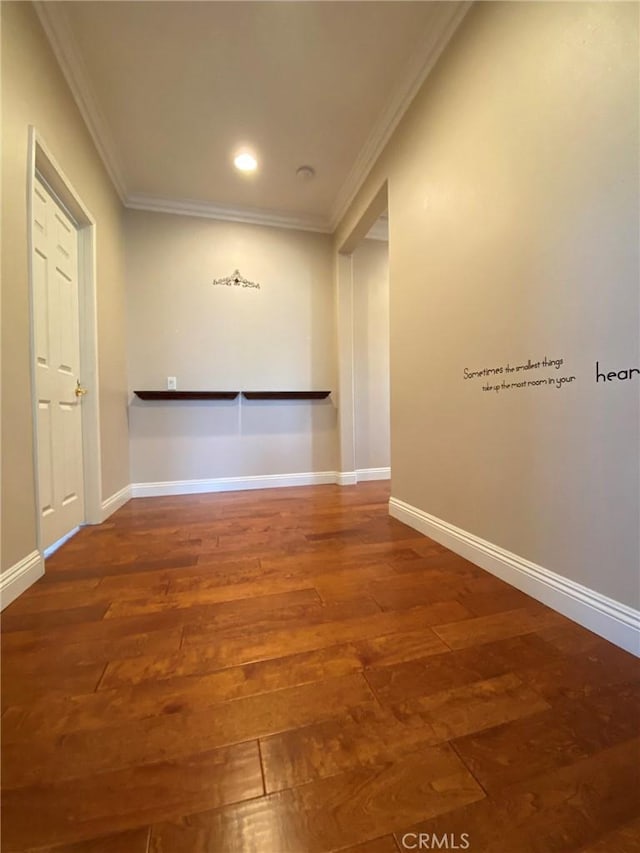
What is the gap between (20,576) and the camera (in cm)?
138

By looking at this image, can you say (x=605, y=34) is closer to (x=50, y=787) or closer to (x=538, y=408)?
(x=538, y=408)

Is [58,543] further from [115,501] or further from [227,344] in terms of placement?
[227,344]

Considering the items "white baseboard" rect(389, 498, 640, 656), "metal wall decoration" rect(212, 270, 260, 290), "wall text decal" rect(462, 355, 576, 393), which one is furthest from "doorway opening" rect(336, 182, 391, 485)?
"wall text decal" rect(462, 355, 576, 393)

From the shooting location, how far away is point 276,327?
3438 mm

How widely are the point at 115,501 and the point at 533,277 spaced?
121 inches

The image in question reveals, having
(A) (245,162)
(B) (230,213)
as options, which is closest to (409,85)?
(A) (245,162)

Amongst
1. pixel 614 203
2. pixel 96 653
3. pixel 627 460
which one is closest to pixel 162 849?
pixel 96 653

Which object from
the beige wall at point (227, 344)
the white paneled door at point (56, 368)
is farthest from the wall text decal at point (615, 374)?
the beige wall at point (227, 344)

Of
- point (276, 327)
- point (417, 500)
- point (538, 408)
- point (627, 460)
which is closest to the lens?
point (627, 460)

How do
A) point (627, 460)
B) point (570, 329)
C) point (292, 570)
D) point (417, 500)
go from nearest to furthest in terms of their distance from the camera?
point (627, 460) → point (570, 329) → point (292, 570) → point (417, 500)

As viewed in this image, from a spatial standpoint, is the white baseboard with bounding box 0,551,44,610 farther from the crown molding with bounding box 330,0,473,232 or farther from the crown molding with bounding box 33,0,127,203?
the crown molding with bounding box 330,0,473,232

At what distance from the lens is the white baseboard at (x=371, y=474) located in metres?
3.64

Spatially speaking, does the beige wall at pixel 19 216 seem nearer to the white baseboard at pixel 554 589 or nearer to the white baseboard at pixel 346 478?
the white baseboard at pixel 554 589

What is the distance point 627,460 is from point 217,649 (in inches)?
56.0
